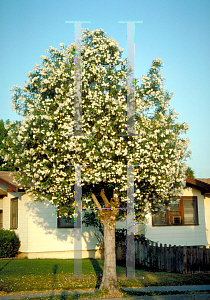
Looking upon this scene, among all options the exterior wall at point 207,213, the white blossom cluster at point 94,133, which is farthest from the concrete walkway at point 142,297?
the exterior wall at point 207,213

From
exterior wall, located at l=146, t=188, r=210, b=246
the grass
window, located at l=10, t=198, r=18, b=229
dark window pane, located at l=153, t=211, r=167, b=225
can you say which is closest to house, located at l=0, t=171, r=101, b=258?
window, located at l=10, t=198, r=18, b=229

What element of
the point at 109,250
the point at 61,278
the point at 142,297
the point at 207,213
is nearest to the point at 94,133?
the point at 109,250

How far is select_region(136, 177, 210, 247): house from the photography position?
18719 mm

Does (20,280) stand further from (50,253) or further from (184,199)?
(184,199)

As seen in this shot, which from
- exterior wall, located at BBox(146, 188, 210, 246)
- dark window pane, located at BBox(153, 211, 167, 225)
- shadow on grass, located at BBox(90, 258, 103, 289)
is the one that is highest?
dark window pane, located at BBox(153, 211, 167, 225)

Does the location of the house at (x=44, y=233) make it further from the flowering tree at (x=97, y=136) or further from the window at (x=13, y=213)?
the flowering tree at (x=97, y=136)

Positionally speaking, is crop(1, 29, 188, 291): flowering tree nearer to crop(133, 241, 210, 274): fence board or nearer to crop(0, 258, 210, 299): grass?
crop(0, 258, 210, 299): grass

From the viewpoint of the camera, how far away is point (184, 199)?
1964 centimetres

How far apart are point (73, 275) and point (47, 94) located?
6.39m

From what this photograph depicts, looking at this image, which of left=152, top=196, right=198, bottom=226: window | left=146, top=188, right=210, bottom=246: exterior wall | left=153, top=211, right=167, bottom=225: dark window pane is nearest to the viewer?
left=146, top=188, right=210, bottom=246: exterior wall

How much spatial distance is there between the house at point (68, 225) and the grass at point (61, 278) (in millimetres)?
2787

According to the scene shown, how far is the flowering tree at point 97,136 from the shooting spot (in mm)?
9016

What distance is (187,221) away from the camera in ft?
64.1

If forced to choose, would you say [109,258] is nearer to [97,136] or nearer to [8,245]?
[97,136]
